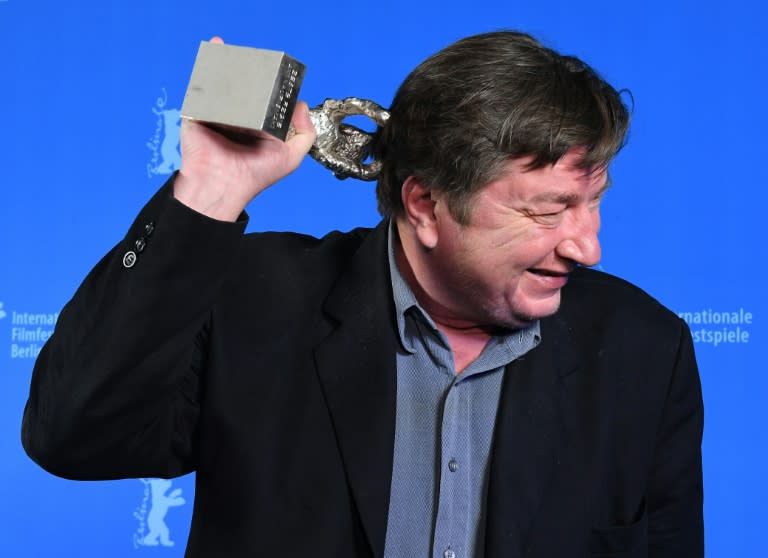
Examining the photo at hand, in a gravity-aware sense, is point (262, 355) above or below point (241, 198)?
below

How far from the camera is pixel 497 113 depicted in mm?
1271

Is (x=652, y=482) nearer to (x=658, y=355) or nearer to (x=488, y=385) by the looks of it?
(x=658, y=355)

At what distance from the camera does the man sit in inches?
49.4

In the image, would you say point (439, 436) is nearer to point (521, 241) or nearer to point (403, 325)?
point (403, 325)

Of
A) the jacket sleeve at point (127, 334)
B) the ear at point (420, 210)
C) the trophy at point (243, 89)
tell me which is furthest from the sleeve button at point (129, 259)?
the ear at point (420, 210)

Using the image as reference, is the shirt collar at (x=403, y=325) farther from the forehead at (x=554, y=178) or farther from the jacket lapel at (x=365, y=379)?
the forehead at (x=554, y=178)

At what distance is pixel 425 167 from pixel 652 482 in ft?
1.77

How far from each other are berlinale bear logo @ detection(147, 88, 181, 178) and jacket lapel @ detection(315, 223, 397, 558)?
1124 mm

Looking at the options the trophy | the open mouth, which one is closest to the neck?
the open mouth

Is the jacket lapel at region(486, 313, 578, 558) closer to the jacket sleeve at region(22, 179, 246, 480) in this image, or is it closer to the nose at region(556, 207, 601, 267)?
the nose at region(556, 207, 601, 267)

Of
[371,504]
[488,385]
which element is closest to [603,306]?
[488,385]

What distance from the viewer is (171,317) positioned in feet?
3.41

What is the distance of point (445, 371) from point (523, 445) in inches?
5.4

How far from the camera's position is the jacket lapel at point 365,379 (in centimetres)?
125
